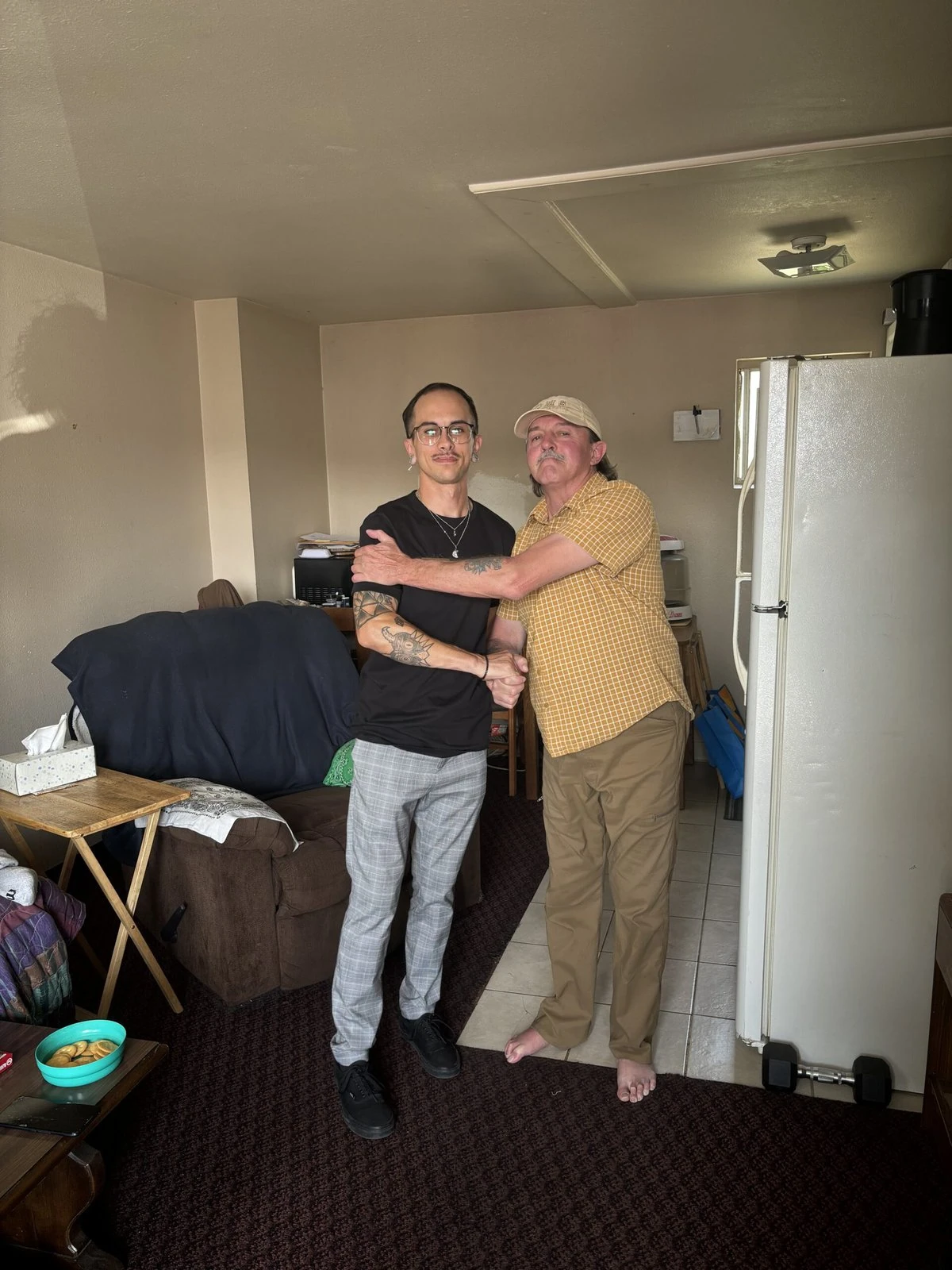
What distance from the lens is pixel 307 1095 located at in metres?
2.17

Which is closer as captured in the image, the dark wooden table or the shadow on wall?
the dark wooden table

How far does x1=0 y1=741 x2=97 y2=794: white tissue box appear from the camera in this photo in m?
2.40

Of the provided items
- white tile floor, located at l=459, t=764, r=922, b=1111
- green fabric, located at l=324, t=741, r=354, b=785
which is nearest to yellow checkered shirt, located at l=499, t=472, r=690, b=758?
white tile floor, located at l=459, t=764, r=922, b=1111

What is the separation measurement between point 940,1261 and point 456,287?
3752 millimetres

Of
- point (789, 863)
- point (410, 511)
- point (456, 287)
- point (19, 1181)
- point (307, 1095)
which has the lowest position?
point (307, 1095)

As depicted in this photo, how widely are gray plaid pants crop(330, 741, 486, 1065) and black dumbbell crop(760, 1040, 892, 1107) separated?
0.82m

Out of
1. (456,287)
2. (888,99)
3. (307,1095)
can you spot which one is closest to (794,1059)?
(307,1095)

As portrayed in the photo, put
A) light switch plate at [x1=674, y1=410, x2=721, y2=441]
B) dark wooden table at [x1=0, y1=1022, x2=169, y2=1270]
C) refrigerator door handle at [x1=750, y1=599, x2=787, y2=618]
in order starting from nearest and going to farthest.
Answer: dark wooden table at [x1=0, y1=1022, x2=169, y2=1270], refrigerator door handle at [x1=750, y1=599, x2=787, y2=618], light switch plate at [x1=674, y1=410, x2=721, y2=441]

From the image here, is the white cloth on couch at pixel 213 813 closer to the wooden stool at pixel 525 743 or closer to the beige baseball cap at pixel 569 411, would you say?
the beige baseball cap at pixel 569 411

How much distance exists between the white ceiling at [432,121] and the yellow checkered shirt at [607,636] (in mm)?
905

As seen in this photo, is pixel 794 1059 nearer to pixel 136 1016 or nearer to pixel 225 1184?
pixel 225 1184

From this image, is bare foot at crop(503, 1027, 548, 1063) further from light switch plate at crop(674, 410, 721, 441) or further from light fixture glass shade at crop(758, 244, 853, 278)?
light switch plate at crop(674, 410, 721, 441)

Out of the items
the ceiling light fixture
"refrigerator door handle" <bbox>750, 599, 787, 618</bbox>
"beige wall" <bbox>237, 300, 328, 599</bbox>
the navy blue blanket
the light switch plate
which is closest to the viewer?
"refrigerator door handle" <bbox>750, 599, 787, 618</bbox>

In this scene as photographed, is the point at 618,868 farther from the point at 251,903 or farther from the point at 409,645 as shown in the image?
the point at 251,903
